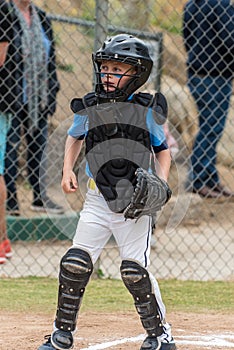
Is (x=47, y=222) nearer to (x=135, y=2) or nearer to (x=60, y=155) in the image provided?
(x=60, y=155)

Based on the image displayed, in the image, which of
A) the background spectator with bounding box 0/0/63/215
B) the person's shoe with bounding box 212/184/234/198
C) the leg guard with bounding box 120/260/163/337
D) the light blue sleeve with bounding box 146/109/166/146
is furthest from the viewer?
the person's shoe with bounding box 212/184/234/198

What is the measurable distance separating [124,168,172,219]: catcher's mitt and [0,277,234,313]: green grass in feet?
5.51

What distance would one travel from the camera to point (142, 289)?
15.0ft

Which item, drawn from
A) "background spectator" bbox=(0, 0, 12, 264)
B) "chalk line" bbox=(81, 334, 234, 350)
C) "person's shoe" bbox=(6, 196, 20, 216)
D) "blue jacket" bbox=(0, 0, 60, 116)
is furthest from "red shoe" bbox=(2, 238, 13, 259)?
"chalk line" bbox=(81, 334, 234, 350)

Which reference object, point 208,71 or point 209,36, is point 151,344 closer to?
point 208,71

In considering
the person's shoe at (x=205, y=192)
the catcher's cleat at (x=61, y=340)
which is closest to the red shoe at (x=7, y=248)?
the person's shoe at (x=205, y=192)

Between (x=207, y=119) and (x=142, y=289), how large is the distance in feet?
14.1

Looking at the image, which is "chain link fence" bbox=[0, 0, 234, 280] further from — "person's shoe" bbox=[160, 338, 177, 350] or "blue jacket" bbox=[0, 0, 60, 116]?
"person's shoe" bbox=[160, 338, 177, 350]

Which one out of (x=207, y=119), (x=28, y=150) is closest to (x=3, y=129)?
(x=28, y=150)

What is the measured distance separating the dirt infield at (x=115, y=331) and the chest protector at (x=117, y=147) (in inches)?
34.0

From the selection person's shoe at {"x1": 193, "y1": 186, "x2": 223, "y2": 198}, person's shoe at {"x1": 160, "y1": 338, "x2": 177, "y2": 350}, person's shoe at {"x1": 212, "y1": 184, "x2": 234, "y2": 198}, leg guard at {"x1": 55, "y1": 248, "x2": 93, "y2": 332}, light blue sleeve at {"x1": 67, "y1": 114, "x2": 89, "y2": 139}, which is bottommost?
person's shoe at {"x1": 212, "y1": 184, "x2": 234, "y2": 198}

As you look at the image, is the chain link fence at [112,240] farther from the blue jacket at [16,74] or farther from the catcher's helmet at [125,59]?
the catcher's helmet at [125,59]

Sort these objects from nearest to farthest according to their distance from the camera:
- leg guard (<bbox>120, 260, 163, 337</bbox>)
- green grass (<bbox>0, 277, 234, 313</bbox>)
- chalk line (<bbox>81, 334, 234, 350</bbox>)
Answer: leg guard (<bbox>120, 260, 163, 337</bbox>)
chalk line (<bbox>81, 334, 234, 350</bbox>)
green grass (<bbox>0, 277, 234, 313</bbox>)

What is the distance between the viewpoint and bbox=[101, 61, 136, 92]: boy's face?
15.1 ft
